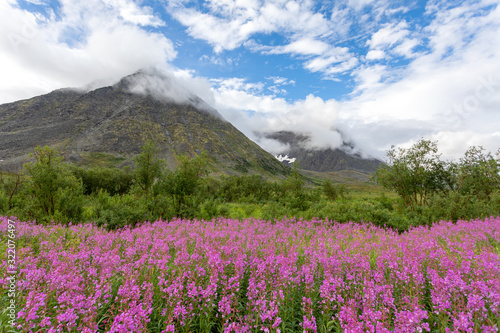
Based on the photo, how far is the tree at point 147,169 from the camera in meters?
18.5

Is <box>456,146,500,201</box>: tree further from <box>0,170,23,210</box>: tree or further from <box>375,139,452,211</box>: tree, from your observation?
<box>0,170,23,210</box>: tree

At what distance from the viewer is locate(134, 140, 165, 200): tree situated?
18.5 metres

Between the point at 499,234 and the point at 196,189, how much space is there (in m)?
17.5

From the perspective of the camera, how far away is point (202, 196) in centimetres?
2125

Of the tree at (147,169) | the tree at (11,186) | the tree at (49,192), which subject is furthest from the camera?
the tree at (147,169)

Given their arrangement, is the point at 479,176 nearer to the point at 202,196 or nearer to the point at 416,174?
the point at 416,174

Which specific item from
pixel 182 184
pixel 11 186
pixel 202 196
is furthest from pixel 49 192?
pixel 11 186

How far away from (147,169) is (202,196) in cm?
545

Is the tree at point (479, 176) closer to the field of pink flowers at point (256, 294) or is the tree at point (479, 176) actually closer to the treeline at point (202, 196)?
Answer: the treeline at point (202, 196)

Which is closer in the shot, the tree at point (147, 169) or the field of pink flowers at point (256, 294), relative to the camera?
the field of pink flowers at point (256, 294)

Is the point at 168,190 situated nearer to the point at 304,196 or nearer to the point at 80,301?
the point at 304,196

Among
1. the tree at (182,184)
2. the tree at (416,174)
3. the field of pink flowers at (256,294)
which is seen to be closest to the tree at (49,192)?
the tree at (182,184)

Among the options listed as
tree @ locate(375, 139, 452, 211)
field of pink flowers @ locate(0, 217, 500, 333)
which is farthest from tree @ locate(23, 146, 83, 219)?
tree @ locate(375, 139, 452, 211)

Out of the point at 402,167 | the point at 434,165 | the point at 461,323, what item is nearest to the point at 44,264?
the point at 461,323
